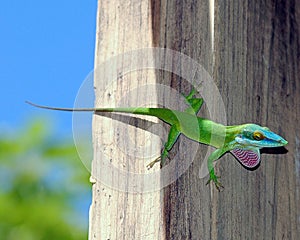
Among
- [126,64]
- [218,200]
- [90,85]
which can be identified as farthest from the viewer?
[126,64]

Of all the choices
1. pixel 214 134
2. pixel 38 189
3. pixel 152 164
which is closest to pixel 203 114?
pixel 214 134

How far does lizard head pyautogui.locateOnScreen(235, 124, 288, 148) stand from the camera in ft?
8.33

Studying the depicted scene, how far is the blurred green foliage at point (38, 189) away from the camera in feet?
29.2

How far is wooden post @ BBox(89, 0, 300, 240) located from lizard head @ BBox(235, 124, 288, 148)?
0.11 m

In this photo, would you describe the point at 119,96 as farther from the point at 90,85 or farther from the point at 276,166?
the point at 276,166

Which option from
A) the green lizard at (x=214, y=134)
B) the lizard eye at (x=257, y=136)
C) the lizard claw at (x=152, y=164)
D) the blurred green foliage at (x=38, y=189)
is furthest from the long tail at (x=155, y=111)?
the blurred green foliage at (x=38, y=189)

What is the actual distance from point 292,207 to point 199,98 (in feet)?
1.92

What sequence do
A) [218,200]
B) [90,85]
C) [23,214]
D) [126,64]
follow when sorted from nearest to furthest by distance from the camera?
[218,200], [90,85], [126,64], [23,214]

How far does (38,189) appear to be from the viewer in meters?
9.79

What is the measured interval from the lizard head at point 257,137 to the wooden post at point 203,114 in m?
0.11

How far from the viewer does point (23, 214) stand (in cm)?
904

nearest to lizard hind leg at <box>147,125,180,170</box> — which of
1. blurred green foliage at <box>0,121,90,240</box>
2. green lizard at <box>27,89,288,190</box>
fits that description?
green lizard at <box>27,89,288,190</box>

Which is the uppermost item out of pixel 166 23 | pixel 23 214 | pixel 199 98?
pixel 166 23

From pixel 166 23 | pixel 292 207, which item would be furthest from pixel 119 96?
pixel 292 207
